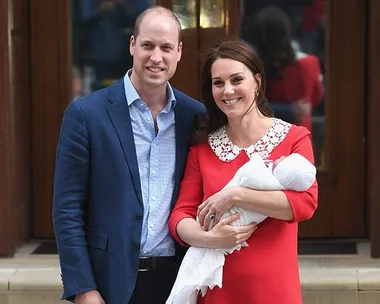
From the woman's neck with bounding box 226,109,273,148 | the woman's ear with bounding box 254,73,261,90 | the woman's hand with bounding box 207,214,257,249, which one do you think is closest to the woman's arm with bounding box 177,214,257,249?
the woman's hand with bounding box 207,214,257,249

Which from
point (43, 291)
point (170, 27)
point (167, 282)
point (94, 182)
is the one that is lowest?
point (43, 291)

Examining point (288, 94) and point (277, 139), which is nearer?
point (277, 139)

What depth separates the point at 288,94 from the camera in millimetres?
6504

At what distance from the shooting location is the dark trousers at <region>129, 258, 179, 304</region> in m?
3.91

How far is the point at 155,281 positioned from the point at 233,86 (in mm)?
776

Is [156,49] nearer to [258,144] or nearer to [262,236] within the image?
[258,144]

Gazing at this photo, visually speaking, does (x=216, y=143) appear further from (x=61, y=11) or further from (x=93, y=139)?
(x=61, y=11)

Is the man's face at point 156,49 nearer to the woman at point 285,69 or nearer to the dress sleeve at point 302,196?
the dress sleeve at point 302,196

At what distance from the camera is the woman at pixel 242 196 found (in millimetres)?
3676

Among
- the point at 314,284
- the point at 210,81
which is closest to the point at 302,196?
the point at 210,81

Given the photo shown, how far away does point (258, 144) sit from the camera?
3.80m

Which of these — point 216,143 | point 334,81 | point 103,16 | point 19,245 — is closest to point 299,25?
point 334,81

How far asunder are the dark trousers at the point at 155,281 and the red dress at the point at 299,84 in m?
2.70

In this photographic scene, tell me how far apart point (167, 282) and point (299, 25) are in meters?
2.89
